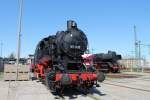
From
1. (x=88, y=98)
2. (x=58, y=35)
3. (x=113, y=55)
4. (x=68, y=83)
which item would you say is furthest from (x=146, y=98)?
A: (x=113, y=55)

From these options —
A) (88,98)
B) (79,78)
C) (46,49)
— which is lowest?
(88,98)

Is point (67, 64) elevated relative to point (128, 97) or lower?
elevated

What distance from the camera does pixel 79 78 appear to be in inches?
530

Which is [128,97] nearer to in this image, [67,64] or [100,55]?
[67,64]

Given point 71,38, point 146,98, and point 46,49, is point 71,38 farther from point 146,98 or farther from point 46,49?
point 146,98

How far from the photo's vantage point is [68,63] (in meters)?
14.4

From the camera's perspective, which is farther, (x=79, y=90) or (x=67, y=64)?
(x=79, y=90)

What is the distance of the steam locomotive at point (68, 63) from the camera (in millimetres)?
13352

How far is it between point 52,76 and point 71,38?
2.38 m

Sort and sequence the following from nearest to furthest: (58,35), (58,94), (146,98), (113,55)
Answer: (146,98) < (58,94) < (58,35) < (113,55)

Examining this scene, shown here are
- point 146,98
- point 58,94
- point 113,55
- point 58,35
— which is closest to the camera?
point 146,98

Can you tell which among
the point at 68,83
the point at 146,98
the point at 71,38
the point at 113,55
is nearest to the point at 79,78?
the point at 68,83

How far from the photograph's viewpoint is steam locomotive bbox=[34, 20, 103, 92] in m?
13.4

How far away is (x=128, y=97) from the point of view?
1313 centimetres
